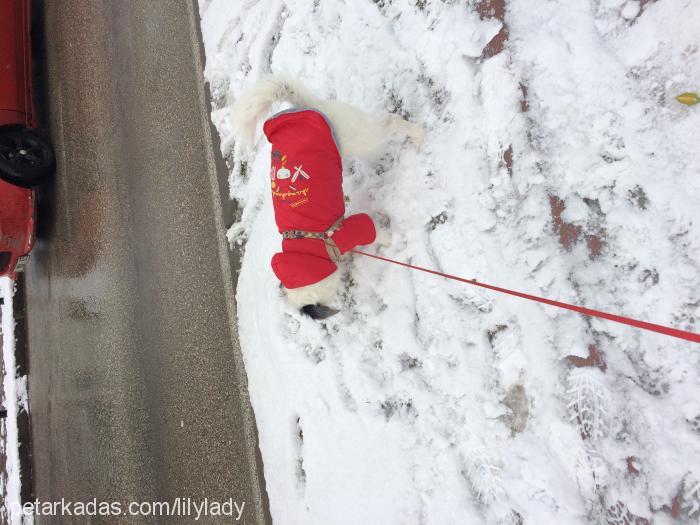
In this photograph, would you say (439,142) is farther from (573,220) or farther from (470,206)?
(573,220)

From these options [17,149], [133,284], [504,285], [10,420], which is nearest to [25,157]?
[17,149]

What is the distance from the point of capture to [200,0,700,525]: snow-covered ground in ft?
5.75

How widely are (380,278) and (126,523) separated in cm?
300

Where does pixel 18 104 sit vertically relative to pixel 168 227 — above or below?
above

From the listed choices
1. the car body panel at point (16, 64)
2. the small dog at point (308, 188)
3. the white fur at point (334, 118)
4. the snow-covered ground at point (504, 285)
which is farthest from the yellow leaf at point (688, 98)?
the car body panel at point (16, 64)

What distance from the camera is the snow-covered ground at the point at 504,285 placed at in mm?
1752

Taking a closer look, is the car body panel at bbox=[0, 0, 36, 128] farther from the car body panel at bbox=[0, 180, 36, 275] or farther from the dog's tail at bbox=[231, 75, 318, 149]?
the dog's tail at bbox=[231, 75, 318, 149]

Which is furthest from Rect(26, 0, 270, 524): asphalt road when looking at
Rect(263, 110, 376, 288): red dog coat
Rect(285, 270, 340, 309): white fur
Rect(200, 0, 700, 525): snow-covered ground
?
Rect(263, 110, 376, 288): red dog coat

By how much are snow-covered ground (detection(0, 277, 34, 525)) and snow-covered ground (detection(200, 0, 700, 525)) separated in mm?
2954

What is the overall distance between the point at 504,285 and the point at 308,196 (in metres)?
1.05

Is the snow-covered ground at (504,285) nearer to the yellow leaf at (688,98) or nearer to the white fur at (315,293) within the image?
the yellow leaf at (688,98)

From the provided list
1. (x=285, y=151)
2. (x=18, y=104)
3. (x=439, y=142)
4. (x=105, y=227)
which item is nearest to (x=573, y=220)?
(x=439, y=142)

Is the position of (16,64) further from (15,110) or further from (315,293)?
(315,293)

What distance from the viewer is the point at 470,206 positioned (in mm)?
2258
